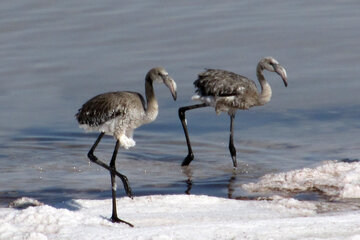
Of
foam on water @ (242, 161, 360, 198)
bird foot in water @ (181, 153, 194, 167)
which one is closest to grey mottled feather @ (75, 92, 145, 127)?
foam on water @ (242, 161, 360, 198)

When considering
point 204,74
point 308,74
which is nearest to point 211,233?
point 204,74

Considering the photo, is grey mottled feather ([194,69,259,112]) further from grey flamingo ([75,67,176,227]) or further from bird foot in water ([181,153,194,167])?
grey flamingo ([75,67,176,227])

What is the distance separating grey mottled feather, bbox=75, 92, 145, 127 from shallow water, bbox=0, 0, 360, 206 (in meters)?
1.34

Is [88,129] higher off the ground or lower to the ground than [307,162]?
higher

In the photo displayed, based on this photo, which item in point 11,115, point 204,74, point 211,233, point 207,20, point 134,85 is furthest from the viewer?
point 207,20

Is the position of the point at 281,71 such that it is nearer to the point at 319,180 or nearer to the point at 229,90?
the point at 229,90

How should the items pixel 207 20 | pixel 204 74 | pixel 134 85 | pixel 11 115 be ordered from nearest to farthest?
pixel 204 74 < pixel 11 115 < pixel 134 85 < pixel 207 20

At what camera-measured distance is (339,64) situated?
54.0 ft

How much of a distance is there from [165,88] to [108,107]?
6364 millimetres

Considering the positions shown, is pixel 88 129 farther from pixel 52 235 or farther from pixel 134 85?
pixel 134 85

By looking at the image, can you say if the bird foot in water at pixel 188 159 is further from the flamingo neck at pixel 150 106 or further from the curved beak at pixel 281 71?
the flamingo neck at pixel 150 106

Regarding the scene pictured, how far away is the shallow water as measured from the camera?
1186 cm

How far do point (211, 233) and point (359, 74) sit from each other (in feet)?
27.3

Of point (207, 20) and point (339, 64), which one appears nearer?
point (339, 64)
